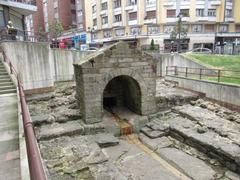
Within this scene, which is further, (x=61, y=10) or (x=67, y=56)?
(x=61, y=10)

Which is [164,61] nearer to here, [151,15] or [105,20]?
[151,15]

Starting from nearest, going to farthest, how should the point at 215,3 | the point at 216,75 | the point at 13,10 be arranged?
1. the point at 216,75
2. the point at 13,10
3. the point at 215,3

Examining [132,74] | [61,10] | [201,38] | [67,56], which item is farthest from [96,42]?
[132,74]

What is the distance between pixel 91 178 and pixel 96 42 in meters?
39.2

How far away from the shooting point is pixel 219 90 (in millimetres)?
12422

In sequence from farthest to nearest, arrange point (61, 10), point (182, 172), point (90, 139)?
point (61, 10)
point (90, 139)
point (182, 172)

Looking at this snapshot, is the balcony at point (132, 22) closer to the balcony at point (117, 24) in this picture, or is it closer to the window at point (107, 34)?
the balcony at point (117, 24)

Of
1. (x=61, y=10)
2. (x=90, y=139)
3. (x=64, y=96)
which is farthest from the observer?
(x=61, y=10)

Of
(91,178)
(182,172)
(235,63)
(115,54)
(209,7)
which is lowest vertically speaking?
(182,172)

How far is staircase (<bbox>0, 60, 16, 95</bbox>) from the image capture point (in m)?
9.84

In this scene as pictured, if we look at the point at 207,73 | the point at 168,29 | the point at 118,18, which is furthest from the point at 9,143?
the point at 118,18

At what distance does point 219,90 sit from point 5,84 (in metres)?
11.6

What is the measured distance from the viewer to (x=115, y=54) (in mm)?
10555

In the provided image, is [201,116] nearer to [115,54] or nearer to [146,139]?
[146,139]
